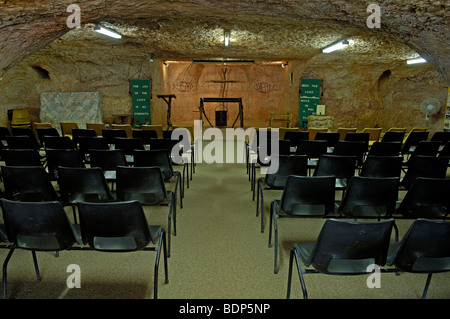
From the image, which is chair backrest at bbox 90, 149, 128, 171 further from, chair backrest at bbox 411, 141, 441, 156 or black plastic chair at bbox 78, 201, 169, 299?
chair backrest at bbox 411, 141, 441, 156

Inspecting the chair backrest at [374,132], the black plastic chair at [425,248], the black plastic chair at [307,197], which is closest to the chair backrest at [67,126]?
the black plastic chair at [307,197]

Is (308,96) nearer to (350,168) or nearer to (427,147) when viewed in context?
(427,147)

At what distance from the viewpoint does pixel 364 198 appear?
2.64 meters

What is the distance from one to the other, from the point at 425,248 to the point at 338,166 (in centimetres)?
A: 162

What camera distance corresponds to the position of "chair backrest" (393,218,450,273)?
70.5 inches

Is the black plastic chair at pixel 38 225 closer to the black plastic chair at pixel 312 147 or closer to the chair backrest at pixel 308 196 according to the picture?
the chair backrest at pixel 308 196

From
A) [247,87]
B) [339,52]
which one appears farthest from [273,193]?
[247,87]

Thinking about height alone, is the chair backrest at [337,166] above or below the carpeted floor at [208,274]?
above

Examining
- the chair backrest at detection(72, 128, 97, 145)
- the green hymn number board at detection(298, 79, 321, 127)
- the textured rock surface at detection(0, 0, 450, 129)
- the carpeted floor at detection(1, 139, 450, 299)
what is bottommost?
the carpeted floor at detection(1, 139, 450, 299)

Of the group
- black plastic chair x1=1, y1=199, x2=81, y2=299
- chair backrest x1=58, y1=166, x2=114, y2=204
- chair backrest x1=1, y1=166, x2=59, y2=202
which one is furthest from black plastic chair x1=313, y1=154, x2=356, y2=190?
chair backrest x1=1, y1=166, x2=59, y2=202

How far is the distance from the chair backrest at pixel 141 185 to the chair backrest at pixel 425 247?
2.02m

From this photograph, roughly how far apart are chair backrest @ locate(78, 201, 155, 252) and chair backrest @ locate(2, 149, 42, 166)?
2124mm

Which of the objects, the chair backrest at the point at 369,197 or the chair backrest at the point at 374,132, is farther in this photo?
the chair backrest at the point at 374,132

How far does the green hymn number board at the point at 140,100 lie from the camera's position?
1073cm
